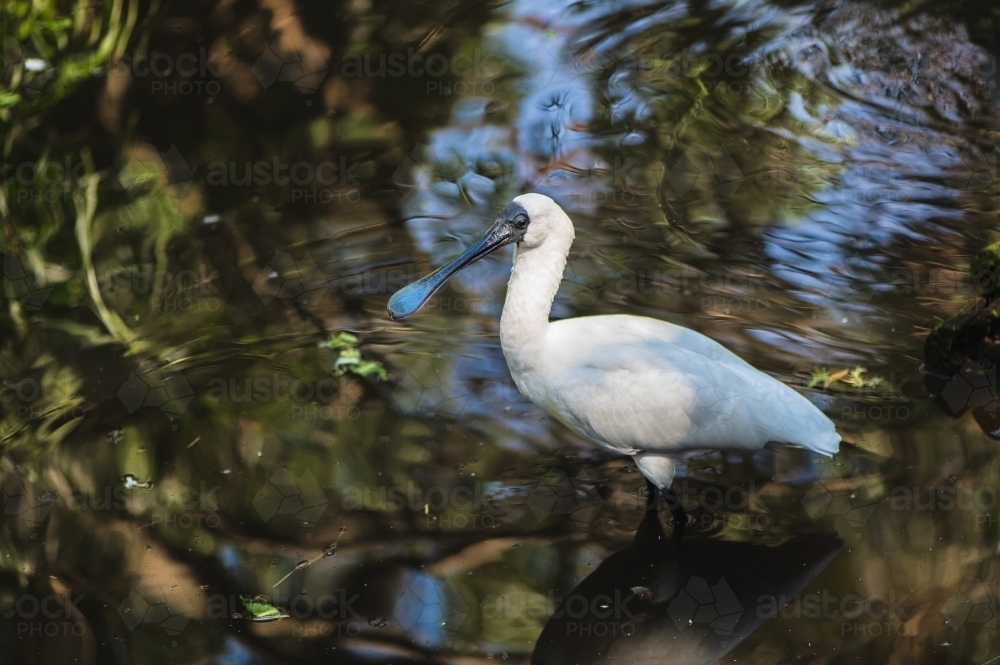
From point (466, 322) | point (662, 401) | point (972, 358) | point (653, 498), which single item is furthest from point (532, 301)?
point (972, 358)

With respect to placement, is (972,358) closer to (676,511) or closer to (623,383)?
(676,511)

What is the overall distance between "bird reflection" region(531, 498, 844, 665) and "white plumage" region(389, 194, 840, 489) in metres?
0.35

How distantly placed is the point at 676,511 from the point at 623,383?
60 centimetres

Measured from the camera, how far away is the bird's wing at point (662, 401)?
418cm

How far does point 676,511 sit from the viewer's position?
4.36 meters

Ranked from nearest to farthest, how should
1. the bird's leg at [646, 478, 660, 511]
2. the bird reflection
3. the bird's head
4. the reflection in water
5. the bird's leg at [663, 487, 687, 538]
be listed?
the bird reflection
the bird's head
the bird's leg at [663, 487, 687, 538]
the bird's leg at [646, 478, 660, 511]
the reflection in water

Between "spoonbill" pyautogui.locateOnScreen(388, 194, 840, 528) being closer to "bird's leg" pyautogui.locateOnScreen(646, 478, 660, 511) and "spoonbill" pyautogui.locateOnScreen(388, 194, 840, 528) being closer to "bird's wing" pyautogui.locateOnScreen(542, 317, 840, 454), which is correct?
"bird's wing" pyautogui.locateOnScreen(542, 317, 840, 454)

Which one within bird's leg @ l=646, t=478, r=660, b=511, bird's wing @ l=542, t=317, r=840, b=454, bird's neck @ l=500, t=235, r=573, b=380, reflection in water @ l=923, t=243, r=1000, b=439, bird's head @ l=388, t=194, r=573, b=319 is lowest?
bird's leg @ l=646, t=478, r=660, b=511

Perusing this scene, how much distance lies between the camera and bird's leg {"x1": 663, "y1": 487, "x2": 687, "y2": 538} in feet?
14.2

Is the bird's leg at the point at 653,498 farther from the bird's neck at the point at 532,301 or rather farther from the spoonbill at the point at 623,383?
the bird's neck at the point at 532,301

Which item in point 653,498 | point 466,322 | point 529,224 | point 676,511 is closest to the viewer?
point 529,224

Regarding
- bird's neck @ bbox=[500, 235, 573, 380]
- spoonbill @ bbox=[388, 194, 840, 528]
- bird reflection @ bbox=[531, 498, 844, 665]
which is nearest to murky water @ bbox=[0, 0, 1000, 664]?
bird reflection @ bbox=[531, 498, 844, 665]

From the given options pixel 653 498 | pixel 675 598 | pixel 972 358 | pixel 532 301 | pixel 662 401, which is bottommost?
pixel 675 598

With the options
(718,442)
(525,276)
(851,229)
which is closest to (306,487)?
(525,276)
